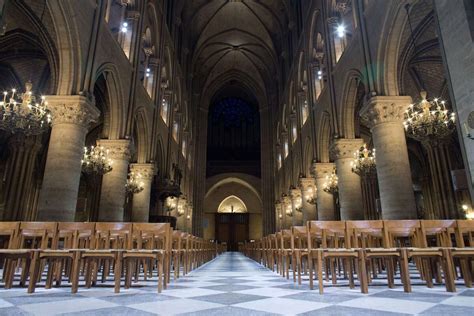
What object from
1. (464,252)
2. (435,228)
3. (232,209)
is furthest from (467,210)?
(232,209)

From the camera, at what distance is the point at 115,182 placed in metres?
11.5

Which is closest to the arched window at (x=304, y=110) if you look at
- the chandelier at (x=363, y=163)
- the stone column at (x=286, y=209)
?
the stone column at (x=286, y=209)

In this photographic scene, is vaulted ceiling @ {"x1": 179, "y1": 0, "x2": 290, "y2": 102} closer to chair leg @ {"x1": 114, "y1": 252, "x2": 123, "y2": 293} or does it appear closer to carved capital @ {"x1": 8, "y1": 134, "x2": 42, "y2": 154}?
carved capital @ {"x1": 8, "y1": 134, "x2": 42, "y2": 154}

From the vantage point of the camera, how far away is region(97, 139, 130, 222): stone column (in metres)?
11.1

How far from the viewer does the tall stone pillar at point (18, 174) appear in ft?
51.3

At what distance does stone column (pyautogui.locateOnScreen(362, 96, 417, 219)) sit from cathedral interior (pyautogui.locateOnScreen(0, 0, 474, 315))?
4 centimetres

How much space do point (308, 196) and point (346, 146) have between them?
6.55 meters

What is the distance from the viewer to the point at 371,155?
41.0 ft

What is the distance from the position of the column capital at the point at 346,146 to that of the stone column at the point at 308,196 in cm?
598

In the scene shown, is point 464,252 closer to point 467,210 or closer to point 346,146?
point 346,146

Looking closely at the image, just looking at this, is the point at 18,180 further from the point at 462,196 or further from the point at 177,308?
the point at 462,196

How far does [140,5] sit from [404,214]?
43.0 ft

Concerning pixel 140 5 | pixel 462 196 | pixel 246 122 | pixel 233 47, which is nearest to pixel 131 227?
pixel 140 5

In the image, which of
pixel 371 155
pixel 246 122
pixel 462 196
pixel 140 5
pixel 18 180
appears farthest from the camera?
pixel 246 122
